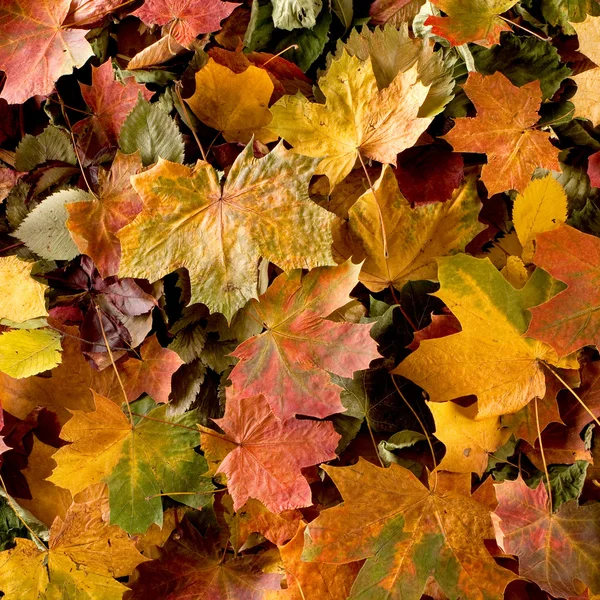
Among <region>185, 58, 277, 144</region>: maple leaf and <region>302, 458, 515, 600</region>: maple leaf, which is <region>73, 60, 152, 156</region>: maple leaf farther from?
<region>302, 458, 515, 600</region>: maple leaf

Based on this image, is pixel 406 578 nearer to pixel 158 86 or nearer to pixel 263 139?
pixel 263 139

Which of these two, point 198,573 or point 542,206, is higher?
point 542,206

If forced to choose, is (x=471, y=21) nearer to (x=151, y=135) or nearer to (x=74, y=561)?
(x=151, y=135)

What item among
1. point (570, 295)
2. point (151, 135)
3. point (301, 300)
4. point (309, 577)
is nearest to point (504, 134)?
point (570, 295)

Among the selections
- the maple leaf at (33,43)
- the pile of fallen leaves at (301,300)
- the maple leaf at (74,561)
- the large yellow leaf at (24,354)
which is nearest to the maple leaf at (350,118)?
the pile of fallen leaves at (301,300)

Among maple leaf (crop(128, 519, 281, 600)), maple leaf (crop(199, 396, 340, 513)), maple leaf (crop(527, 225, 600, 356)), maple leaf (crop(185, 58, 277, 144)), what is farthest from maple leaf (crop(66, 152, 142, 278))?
maple leaf (crop(527, 225, 600, 356))

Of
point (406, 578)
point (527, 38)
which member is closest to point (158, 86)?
point (527, 38)
